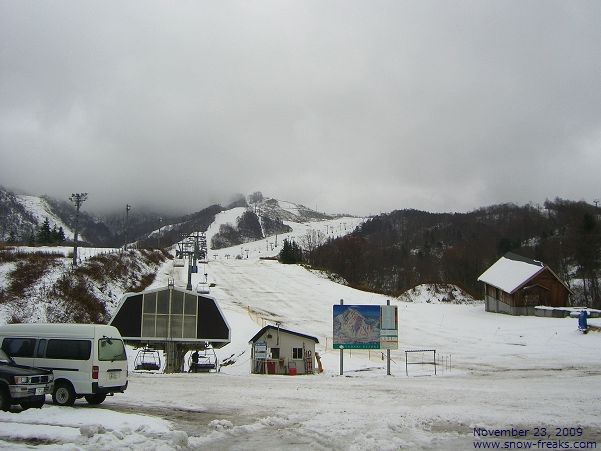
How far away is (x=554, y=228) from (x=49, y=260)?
424ft

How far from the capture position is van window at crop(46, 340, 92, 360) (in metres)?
15.5

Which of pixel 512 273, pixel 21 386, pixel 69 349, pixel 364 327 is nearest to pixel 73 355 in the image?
pixel 69 349

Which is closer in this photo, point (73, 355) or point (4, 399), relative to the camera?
point (4, 399)

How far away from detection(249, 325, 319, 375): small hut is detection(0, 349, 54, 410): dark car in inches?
802

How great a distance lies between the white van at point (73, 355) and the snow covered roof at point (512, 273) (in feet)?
157

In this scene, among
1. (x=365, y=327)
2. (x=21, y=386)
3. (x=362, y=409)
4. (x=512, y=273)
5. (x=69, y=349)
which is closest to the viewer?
(x=21, y=386)

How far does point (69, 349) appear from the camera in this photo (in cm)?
1564

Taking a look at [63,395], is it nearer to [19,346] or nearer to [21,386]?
[21,386]

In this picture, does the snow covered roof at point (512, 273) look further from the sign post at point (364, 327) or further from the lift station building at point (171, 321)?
the lift station building at point (171, 321)

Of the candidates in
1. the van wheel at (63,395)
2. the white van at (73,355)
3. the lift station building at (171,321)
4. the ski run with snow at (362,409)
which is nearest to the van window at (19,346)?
the white van at (73,355)

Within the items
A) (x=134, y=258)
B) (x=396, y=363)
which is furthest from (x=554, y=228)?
(x=396, y=363)

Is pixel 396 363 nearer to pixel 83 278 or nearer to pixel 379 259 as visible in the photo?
pixel 83 278

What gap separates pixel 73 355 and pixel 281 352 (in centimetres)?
1977

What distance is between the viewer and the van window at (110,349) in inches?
A: 616
